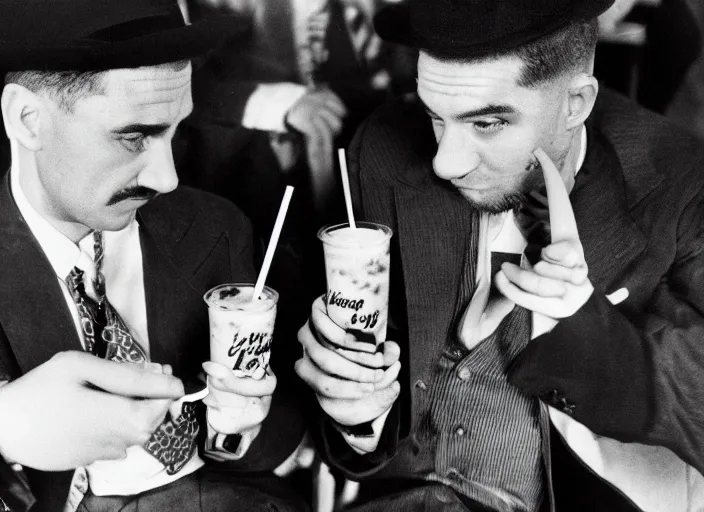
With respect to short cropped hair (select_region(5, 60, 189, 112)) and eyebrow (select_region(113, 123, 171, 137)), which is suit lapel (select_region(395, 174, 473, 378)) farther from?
short cropped hair (select_region(5, 60, 189, 112))

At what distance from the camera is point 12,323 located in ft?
5.41

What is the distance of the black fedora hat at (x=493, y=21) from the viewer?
62.7 inches

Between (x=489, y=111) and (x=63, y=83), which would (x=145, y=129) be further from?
(x=489, y=111)

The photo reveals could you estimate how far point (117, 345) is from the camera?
1741mm

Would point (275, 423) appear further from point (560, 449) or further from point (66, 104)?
point (66, 104)

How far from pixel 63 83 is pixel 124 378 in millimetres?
583

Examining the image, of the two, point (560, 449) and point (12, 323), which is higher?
point (12, 323)

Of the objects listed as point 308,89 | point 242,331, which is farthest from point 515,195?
point 242,331

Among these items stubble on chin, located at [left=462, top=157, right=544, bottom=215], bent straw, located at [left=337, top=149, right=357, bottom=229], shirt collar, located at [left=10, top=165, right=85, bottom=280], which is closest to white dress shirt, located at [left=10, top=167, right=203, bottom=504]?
shirt collar, located at [left=10, top=165, right=85, bottom=280]

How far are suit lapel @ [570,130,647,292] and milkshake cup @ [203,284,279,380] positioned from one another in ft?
2.28

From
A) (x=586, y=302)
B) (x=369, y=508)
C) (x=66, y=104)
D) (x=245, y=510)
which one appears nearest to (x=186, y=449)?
(x=245, y=510)

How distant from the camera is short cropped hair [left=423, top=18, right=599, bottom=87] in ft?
5.32

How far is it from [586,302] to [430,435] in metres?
0.51

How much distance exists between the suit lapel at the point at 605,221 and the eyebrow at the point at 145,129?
35.0 inches
